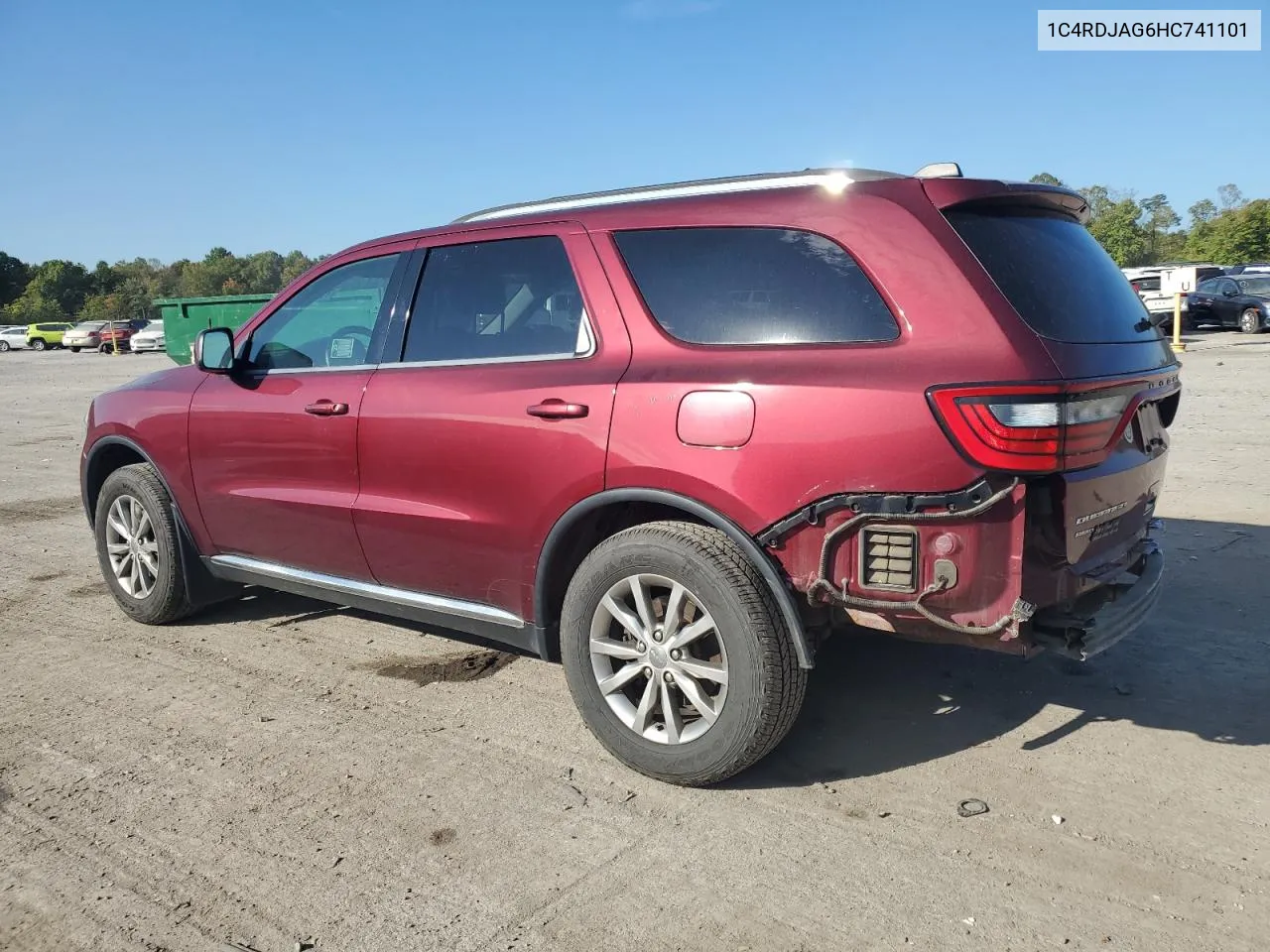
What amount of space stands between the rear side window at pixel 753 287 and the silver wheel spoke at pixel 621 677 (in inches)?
43.5

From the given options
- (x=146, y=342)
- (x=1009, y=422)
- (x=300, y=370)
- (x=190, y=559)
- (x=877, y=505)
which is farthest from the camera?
(x=146, y=342)

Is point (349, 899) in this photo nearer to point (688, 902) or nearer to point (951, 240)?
point (688, 902)

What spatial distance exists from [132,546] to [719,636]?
352cm

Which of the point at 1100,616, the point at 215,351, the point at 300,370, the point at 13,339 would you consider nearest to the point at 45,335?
the point at 13,339

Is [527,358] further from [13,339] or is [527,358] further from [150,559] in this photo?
[13,339]

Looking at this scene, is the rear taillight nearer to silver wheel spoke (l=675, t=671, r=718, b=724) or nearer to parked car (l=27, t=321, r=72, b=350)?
silver wheel spoke (l=675, t=671, r=718, b=724)

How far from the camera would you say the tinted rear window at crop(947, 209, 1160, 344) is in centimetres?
302

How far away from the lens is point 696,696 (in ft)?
10.6

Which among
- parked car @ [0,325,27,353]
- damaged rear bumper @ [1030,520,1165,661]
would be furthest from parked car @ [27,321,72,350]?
damaged rear bumper @ [1030,520,1165,661]

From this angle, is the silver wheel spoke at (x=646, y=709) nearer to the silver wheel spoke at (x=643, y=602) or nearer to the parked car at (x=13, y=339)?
the silver wheel spoke at (x=643, y=602)

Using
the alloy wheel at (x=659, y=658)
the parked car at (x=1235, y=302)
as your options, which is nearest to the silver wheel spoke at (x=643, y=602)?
the alloy wheel at (x=659, y=658)

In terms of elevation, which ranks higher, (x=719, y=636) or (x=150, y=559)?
(x=719, y=636)

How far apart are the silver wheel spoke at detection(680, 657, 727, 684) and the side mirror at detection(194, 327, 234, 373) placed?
2.74 meters

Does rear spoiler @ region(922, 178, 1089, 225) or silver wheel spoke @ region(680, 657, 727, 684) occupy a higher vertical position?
rear spoiler @ region(922, 178, 1089, 225)
